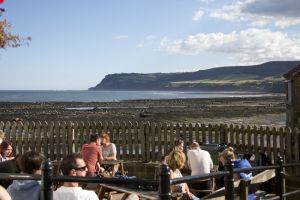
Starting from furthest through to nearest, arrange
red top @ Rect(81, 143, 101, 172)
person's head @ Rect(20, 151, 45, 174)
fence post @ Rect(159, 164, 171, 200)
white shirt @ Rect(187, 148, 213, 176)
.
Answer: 1. red top @ Rect(81, 143, 101, 172)
2. white shirt @ Rect(187, 148, 213, 176)
3. person's head @ Rect(20, 151, 45, 174)
4. fence post @ Rect(159, 164, 171, 200)

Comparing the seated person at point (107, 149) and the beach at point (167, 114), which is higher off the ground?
the seated person at point (107, 149)

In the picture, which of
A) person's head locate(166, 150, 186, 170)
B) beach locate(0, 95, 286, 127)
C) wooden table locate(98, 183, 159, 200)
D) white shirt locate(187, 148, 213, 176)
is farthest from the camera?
beach locate(0, 95, 286, 127)

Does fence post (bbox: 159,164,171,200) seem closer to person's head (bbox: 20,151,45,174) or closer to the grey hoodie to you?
the grey hoodie

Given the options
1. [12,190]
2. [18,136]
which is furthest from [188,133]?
[12,190]

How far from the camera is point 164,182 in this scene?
3045mm

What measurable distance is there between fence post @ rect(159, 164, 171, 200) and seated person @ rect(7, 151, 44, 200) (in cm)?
180

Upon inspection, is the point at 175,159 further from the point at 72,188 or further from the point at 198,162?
the point at 72,188

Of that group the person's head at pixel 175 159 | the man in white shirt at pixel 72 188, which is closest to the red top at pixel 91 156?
the person's head at pixel 175 159

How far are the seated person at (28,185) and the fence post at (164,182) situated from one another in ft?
5.89

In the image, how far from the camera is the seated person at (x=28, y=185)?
4.48 metres

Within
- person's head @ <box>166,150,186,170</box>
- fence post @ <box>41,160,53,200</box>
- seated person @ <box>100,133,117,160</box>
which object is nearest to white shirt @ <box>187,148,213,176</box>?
person's head @ <box>166,150,186,170</box>

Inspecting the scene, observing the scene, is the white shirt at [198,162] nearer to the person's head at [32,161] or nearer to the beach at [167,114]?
the person's head at [32,161]

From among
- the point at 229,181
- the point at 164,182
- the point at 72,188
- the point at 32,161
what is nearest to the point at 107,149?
the point at 32,161

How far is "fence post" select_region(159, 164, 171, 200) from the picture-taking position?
303 centimetres
